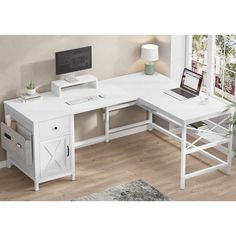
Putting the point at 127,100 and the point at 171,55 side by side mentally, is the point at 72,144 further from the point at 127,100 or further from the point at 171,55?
the point at 171,55

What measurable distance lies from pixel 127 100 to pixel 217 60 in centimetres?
106

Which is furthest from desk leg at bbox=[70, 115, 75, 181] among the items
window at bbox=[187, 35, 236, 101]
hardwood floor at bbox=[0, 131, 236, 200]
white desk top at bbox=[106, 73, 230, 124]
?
window at bbox=[187, 35, 236, 101]

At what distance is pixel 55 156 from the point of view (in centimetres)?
470

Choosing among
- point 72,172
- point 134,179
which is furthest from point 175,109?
point 72,172

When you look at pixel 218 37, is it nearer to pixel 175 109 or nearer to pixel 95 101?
pixel 175 109

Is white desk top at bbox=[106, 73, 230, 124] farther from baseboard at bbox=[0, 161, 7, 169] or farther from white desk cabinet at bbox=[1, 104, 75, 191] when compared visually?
baseboard at bbox=[0, 161, 7, 169]

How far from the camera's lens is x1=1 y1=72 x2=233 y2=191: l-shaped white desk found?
15.0 feet

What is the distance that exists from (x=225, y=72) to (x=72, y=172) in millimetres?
1851

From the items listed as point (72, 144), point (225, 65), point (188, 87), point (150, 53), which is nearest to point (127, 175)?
point (72, 144)

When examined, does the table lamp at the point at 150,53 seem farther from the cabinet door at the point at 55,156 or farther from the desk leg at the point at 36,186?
the desk leg at the point at 36,186

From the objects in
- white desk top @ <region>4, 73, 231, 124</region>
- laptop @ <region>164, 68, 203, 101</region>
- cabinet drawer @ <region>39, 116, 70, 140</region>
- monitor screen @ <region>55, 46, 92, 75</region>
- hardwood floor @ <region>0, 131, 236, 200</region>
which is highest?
monitor screen @ <region>55, 46, 92, 75</region>

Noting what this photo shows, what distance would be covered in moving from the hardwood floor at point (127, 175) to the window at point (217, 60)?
75 centimetres

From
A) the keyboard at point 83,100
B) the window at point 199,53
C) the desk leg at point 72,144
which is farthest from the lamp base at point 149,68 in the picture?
the desk leg at point 72,144

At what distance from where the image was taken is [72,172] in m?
4.86
